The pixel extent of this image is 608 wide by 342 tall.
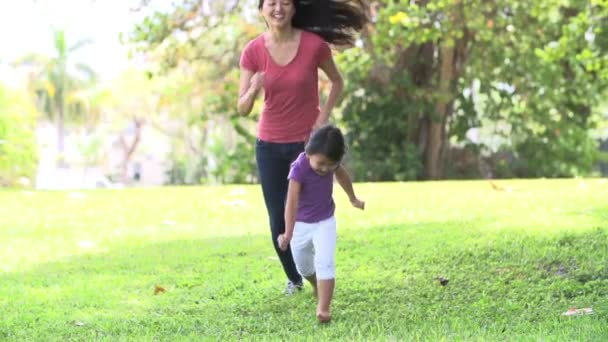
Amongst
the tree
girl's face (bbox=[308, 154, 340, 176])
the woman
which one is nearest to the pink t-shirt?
the woman

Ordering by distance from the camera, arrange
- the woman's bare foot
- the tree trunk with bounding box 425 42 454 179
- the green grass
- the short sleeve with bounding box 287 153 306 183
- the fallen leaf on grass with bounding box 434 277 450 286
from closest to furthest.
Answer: the short sleeve with bounding box 287 153 306 183, the woman's bare foot, the green grass, the fallen leaf on grass with bounding box 434 277 450 286, the tree trunk with bounding box 425 42 454 179

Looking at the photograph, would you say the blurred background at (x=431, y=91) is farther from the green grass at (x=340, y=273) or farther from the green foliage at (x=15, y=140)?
the green grass at (x=340, y=273)

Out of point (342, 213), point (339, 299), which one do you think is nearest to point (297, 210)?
point (339, 299)

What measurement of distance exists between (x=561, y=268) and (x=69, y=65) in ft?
187

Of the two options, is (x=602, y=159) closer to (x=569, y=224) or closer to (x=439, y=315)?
(x=569, y=224)

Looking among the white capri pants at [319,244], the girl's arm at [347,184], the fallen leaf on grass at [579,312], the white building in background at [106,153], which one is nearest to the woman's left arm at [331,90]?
the girl's arm at [347,184]

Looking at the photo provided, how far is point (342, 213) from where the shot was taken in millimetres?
10742

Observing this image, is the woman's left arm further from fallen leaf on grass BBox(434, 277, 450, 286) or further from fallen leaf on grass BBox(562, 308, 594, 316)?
fallen leaf on grass BBox(562, 308, 594, 316)

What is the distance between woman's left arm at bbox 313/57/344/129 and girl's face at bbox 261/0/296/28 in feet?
1.09

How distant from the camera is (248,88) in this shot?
5656mm

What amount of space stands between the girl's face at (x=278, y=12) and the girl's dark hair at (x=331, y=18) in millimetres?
122

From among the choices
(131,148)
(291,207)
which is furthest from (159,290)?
(131,148)

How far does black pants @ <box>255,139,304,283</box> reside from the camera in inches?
231

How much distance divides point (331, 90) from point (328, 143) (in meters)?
0.75
